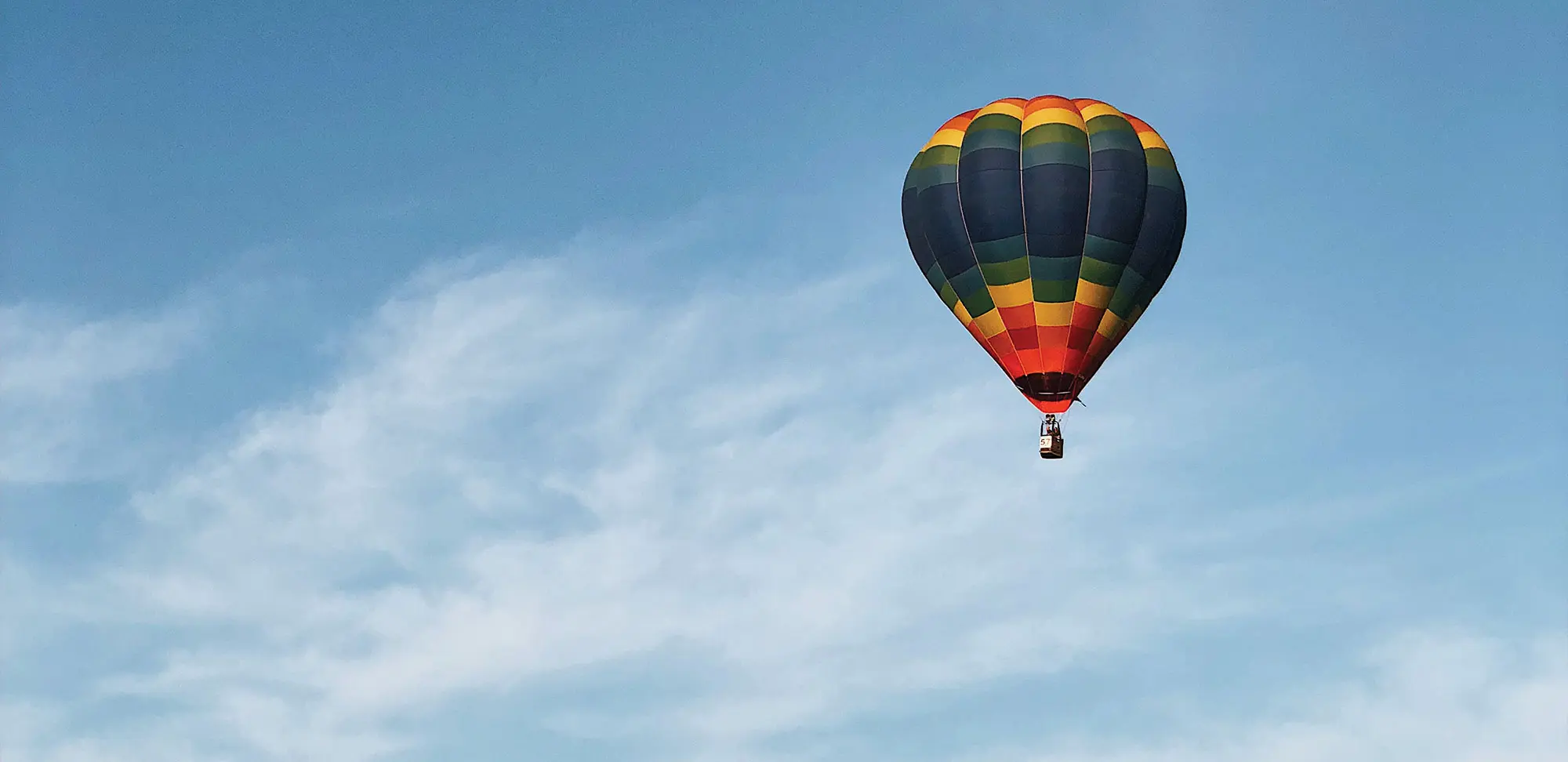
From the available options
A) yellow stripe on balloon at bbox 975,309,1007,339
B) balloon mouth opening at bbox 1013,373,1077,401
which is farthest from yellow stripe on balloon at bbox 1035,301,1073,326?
balloon mouth opening at bbox 1013,373,1077,401

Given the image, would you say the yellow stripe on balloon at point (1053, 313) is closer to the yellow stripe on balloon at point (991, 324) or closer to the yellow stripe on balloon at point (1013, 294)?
the yellow stripe on balloon at point (1013, 294)

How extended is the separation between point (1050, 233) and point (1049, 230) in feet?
0.19

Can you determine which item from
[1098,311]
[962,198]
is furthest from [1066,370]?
[962,198]

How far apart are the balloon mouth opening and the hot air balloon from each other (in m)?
0.03

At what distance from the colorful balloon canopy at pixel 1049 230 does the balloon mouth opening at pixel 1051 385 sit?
3 cm

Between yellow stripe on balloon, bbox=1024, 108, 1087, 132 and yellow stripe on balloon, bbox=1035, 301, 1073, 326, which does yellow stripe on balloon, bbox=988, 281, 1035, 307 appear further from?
yellow stripe on balloon, bbox=1024, 108, 1087, 132

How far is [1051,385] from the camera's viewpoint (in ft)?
177

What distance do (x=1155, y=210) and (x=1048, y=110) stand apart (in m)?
3.62

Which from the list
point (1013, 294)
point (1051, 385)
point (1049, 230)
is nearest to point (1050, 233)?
point (1049, 230)

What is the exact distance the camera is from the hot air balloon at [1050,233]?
52969 mm

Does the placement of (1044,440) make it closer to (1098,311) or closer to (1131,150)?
(1098,311)

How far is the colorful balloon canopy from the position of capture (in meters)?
53.0

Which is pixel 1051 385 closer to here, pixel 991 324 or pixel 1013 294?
pixel 991 324

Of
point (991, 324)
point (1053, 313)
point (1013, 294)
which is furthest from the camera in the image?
point (991, 324)
